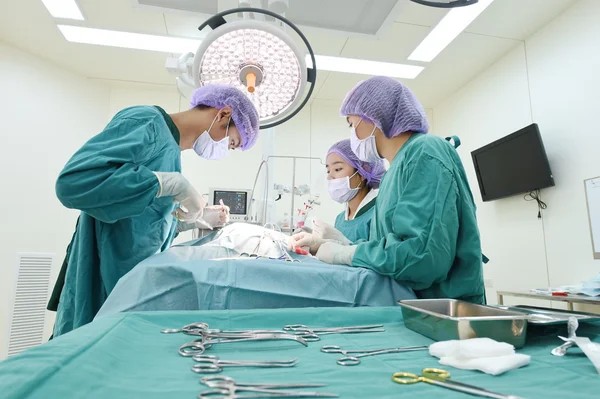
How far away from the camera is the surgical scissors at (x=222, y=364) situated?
1.63ft

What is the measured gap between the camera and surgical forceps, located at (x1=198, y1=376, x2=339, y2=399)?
0.40 m

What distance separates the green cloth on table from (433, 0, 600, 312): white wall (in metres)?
2.56

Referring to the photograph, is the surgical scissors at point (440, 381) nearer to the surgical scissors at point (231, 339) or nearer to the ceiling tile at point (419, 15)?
the surgical scissors at point (231, 339)

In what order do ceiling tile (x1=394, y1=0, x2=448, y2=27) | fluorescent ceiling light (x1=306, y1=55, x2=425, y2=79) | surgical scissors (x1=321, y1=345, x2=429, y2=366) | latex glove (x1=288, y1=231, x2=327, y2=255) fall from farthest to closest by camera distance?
1. fluorescent ceiling light (x1=306, y1=55, x2=425, y2=79)
2. ceiling tile (x1=394, y1=0, x2=448, y2=27)
3. latex glove (x1=288, y1=231, x2=327, y2=255)
4. surgical scissors (x1=321, y1=345, x2=429, y2=366)

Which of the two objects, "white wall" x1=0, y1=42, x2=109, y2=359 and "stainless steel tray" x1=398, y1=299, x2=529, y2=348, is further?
"white wall" x1=0, y1=42, x2=109, y2=359

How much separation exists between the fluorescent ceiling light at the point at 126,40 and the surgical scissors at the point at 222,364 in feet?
10.4

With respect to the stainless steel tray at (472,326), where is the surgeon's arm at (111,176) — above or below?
above

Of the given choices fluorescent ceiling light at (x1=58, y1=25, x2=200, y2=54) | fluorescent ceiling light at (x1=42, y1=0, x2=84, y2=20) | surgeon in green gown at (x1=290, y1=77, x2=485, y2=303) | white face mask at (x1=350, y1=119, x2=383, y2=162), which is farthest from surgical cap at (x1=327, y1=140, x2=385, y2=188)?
fluorescent ceiling light at (x1=42, y1=0, x2=84, y2=20)

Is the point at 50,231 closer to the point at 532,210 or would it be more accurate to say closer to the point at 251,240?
the point at 251,240

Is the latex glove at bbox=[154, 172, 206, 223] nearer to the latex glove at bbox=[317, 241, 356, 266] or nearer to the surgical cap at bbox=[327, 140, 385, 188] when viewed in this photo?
the latex glove at bbox=[317, 241, 356, 266]

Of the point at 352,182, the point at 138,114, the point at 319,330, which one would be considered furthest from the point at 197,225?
the point at 319,330

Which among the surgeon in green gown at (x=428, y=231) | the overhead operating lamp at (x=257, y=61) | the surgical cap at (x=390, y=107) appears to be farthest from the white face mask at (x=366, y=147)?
the overhead operating lamp at (x=257, y=61)

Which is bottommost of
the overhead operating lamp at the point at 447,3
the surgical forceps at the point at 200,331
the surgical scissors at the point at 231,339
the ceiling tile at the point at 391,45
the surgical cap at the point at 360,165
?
the surgical scissors at the point at 231,339

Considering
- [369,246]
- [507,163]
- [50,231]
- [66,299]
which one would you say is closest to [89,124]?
[50,231]
